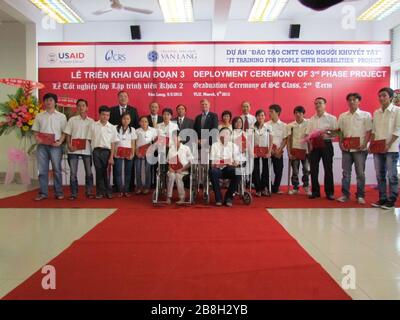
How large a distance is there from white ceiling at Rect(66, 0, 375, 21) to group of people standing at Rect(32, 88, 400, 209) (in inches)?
139

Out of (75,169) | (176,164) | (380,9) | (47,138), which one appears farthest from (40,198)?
(380,9)

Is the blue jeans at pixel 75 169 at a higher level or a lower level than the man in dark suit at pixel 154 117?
lower

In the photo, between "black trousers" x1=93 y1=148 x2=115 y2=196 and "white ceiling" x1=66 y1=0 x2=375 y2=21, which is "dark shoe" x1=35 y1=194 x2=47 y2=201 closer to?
"black trousers" x1=93 y1=148 x2=115 y2=196

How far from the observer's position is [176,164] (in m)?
5.18

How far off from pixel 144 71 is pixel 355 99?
387 cm

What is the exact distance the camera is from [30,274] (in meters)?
2.54

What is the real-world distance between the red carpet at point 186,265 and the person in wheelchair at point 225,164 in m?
1.05

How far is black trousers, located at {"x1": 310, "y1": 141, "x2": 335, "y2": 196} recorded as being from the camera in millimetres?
5621

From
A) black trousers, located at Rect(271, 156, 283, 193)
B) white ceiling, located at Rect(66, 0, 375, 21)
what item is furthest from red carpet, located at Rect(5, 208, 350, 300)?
white ceiling, located at Rect(66, 0, 375, 21)

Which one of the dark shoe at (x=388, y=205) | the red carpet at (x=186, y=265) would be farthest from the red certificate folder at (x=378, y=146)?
the red carpet at (x=186, y=265)

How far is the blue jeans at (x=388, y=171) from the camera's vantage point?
4902mm

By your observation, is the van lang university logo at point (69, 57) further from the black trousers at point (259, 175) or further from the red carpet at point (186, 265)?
the red carpet at point (186, 265)
